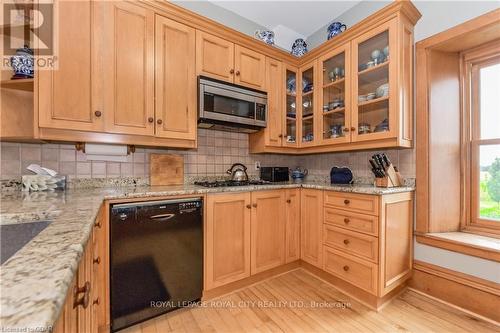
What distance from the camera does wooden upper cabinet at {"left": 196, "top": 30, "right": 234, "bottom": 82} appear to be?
6.24 feet

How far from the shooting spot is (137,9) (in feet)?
5.40

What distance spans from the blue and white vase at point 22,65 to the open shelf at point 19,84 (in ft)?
0.13

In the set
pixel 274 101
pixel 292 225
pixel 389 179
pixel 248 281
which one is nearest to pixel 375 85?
pixel 389 179

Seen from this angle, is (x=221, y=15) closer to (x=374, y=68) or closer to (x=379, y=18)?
(x=379, y=18)

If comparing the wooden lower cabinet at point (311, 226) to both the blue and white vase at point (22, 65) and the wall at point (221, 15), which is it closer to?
the wall at point (221, 15)

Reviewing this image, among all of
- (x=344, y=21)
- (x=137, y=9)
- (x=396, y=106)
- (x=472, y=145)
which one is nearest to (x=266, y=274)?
(x=396, y=106)

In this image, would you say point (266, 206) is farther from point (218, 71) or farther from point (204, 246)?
point (218, 71)

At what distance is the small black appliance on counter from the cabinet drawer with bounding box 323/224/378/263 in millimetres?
750

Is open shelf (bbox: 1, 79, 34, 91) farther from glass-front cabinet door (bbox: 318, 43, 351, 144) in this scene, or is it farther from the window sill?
the window sill

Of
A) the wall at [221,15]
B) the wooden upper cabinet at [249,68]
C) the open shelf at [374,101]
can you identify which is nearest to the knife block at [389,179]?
the open shelf at [374,101]

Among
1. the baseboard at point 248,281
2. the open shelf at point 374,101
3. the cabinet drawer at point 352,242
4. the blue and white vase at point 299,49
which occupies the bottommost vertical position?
the baseboard at point 248,281

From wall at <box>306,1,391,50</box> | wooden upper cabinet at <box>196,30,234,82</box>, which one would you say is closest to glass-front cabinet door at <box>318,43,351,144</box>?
wall at <box>306,1,391,50</box>

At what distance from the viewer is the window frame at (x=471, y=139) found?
1.83 metres

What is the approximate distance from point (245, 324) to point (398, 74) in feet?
7.17
